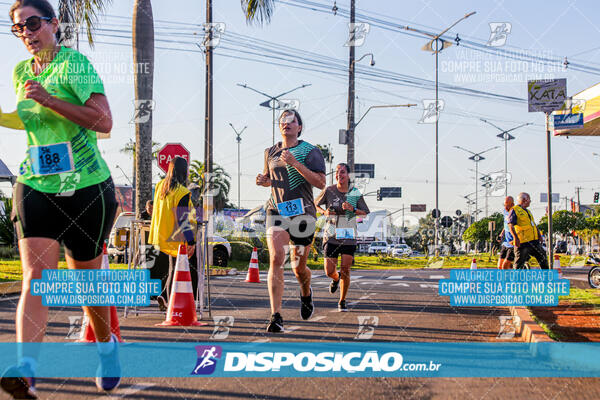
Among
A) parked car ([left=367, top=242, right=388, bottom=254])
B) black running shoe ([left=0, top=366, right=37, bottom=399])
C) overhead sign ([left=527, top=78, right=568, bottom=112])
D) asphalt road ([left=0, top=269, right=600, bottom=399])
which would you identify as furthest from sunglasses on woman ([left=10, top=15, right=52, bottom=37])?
parked car ([left=367, top=242, right=388, bottom=254])

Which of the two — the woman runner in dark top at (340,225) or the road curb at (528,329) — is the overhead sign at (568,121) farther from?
the woman runner in dark top at (340,225)

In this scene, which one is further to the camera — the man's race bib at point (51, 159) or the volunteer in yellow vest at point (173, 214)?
the volunteer in yellow vest at point (173, 214)

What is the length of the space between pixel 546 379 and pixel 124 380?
2955mm

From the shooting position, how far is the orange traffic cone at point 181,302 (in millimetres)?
7047

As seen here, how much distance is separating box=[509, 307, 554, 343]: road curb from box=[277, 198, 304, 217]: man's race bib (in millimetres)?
2457

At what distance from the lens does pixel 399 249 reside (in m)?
68.1

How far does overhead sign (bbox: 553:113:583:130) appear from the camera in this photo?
465 inches

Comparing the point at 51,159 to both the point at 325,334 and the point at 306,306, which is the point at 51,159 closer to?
the point at 325,334

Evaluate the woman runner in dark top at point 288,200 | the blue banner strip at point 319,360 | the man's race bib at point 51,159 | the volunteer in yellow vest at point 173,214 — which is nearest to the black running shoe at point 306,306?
the woman runner in dark top at point 288,200

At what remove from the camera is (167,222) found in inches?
290

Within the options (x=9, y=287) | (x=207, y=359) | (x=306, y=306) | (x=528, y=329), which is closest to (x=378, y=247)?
(x=9, y=287)

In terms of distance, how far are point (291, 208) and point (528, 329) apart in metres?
2.69

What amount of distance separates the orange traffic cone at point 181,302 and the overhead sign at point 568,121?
801 cm

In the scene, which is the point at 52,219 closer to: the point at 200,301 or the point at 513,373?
the point at 513,373
